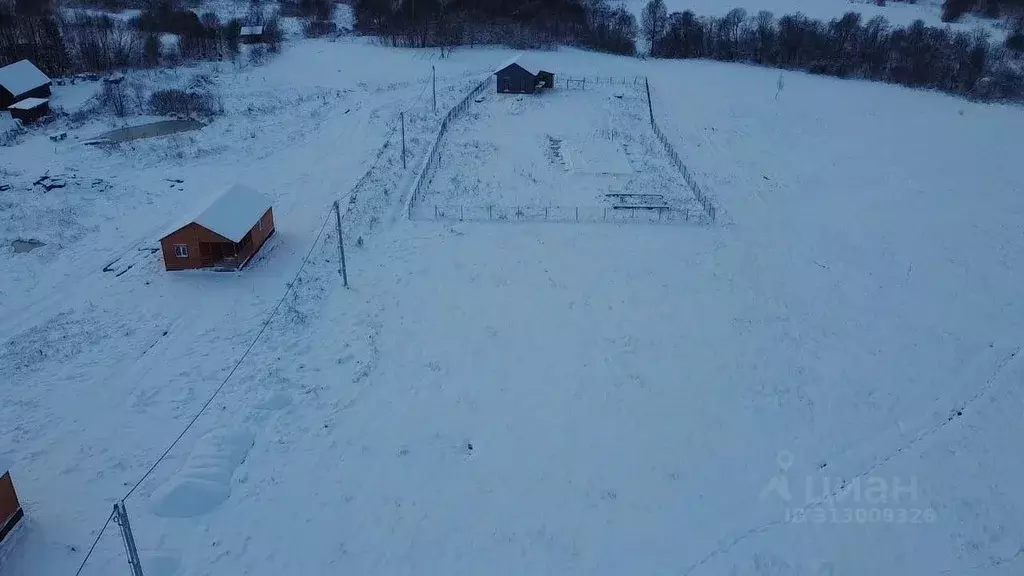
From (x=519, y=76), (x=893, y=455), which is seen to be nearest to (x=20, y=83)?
(x=519, y=76)

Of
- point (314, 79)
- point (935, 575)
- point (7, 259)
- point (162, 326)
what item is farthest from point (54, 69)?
point (935, 575)

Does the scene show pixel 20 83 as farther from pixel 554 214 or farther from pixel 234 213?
pixel 554 214

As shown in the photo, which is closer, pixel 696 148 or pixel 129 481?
pixel 129 481

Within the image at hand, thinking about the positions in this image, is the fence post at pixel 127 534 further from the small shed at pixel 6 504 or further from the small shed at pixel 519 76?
the small shed at pixel 519 76

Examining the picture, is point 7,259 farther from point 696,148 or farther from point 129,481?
point 696,148

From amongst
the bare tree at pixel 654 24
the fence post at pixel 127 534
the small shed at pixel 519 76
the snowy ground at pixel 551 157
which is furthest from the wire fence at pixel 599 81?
the fence post at pixel 127 534

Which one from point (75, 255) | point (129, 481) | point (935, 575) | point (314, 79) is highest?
point (314, 79)
